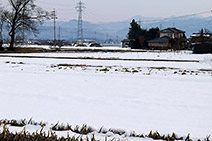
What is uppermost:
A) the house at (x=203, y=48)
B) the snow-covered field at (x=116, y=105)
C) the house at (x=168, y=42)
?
the house at (x=168, y=42)

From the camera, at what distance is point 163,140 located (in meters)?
4.39

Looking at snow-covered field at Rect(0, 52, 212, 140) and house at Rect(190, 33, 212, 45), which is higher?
house at Rect(190, 33, 212, 45)

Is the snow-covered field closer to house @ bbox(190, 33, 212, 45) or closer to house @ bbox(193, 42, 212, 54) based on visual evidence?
house @ bbox(193, 42, 212, 54)

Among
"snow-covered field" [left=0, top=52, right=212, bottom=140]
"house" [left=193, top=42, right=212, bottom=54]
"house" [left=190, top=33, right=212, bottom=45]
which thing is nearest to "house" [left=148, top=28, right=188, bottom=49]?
"house" [left=190, top=33, right=212, bottom=45]

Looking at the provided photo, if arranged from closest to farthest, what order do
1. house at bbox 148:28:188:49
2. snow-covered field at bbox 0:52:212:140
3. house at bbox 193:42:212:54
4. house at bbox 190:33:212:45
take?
snow-covered field at bbox 0:52:212:140
house at bbox 193:42:212:54
house at bbox 148:28:188:49
house at bbox 190:33:212:45

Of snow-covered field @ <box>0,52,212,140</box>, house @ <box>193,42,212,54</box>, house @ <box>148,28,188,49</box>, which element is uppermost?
house @ <box>148,28,188,49</box>

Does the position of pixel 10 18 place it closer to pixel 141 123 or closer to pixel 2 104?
pixel 2 104

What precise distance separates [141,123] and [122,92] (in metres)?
3.21

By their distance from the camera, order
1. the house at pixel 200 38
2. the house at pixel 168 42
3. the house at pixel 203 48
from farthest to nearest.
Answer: the house at pixel 200 38 → the house at pixel 168 42 → the house at pixel 203 48

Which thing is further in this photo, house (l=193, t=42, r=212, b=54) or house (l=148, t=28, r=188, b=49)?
house (l=148, t=28, r=188, b=49)

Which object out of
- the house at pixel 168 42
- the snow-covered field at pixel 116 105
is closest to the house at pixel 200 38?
the house at pixel 168 42

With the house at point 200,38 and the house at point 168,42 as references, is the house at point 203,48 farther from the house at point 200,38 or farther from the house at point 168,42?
the house at point 200,38

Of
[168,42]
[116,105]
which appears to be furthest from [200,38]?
[116,105]

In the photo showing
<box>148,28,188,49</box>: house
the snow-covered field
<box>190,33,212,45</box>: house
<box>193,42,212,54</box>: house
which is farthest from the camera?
<box>190,33,212,45</box>: house
